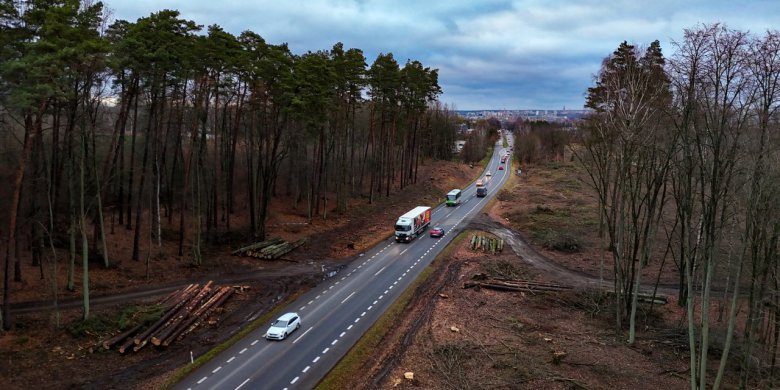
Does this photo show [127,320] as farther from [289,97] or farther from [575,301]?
[575,301]

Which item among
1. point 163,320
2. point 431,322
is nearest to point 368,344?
point 431,322

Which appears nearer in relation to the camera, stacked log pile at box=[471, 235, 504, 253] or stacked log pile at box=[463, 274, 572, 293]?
stacked log pile at box=[463, 274, 572, 293]

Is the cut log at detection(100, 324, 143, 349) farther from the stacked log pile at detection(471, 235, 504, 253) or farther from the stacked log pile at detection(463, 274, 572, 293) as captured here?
the stacked log pile at detection(471, 235, 504, 253)

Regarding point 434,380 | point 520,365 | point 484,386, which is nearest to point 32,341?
point 434,380

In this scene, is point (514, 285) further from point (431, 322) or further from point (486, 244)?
point (486, 244)

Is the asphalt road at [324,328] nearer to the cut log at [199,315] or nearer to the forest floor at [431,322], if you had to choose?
the forest floor at [431,322]

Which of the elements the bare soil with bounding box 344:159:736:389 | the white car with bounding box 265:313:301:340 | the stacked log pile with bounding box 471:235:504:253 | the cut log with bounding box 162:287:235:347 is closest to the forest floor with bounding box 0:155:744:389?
the bare soil with bounding box 344:159:736:389
